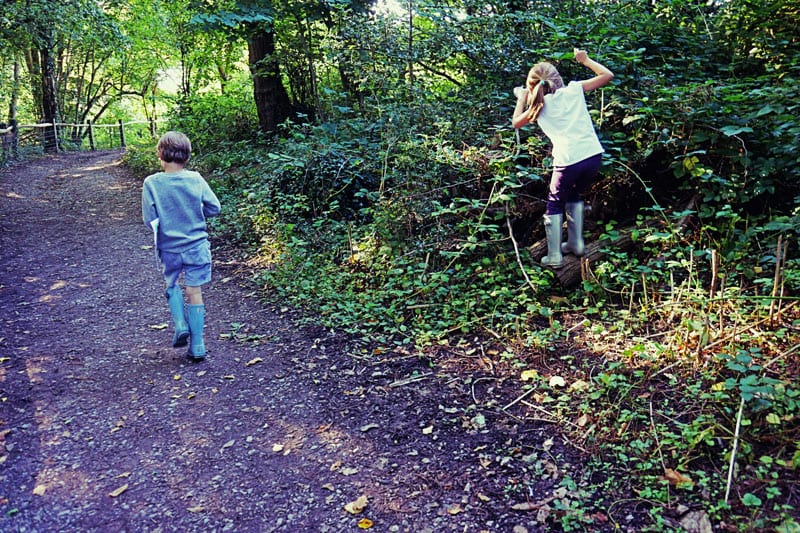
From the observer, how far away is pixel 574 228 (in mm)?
4766

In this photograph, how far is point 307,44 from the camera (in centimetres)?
1005

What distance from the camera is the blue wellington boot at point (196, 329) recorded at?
445 cm

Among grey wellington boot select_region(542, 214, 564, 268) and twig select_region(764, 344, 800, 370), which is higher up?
grey wellington boot select_region(542, 214, 564, 268)

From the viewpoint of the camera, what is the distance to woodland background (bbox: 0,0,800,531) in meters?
3.02

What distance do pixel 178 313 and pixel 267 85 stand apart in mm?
8162

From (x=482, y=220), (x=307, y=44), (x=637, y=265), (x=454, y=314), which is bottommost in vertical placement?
(x=454, y=314)

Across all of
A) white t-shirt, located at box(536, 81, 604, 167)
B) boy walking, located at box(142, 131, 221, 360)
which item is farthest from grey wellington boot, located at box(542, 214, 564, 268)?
boy walking, located at box(142, 131, 221, 360)

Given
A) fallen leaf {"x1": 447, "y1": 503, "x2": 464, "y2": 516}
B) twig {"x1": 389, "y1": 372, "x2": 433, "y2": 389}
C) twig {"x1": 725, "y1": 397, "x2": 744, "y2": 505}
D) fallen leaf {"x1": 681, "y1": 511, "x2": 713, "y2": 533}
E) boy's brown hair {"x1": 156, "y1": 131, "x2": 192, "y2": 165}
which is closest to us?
fallen leaf {"x1": 681, "y1": 511, "x2": 713, "y2": 533}

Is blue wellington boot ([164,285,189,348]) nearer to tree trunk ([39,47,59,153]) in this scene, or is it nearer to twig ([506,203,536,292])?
twig ([506,203,536,292])

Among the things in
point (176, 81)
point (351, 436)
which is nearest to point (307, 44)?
point (351, 436)

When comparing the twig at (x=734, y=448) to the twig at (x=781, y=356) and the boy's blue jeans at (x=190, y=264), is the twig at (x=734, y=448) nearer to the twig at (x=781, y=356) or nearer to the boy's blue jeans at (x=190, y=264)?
the twig at (x=781, y=356)

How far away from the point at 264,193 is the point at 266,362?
405 centimetres

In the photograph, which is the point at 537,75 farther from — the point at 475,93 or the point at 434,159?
the point at 475,93

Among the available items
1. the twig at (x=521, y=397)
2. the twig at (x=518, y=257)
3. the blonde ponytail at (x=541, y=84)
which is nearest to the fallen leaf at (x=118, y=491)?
the twig at (x=521, y=397)
